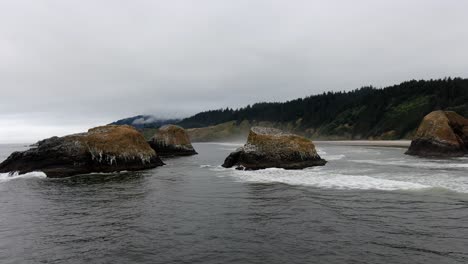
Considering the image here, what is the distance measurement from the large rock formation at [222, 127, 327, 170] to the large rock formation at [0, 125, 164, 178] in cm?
A: 1035

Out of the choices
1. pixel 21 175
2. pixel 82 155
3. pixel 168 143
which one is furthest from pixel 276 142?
pixel 168 143

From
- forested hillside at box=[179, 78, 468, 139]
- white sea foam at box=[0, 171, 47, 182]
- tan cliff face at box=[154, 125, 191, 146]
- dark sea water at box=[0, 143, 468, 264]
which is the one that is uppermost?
forested hillside at box=[179, 78, 468, 139]

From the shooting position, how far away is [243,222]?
12727 millimetres

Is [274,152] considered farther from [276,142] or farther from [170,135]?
[170,135]

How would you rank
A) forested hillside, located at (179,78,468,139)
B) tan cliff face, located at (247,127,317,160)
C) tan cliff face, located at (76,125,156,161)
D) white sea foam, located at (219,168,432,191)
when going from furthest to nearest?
forested hillside, located at (179,78,468,139) < tan cliff face, located at (76,125,156,161) < tan cliff face, located at (247,127,317,160) < white sea foam, located at (219,168,432,191)

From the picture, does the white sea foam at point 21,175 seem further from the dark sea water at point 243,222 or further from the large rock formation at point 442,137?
the large rock formation at point 442,137

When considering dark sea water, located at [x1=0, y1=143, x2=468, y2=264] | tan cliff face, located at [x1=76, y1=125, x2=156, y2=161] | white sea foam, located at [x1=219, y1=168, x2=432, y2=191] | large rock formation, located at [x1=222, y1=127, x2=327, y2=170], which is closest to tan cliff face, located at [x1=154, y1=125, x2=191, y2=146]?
tan cliff face, located at [x1=76, y1=125, x2=156, y2=161]

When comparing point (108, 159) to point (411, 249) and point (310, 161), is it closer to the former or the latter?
point (310, 161)

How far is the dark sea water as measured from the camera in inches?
374

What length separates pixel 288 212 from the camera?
46.1ft

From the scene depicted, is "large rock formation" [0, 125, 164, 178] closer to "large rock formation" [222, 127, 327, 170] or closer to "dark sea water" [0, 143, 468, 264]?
"dark sea water" [0, 143, 468, 264]

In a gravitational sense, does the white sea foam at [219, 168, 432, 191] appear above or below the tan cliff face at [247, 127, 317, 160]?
below

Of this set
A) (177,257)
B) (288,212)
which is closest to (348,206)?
(288,212)

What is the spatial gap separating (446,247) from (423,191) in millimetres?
8910
